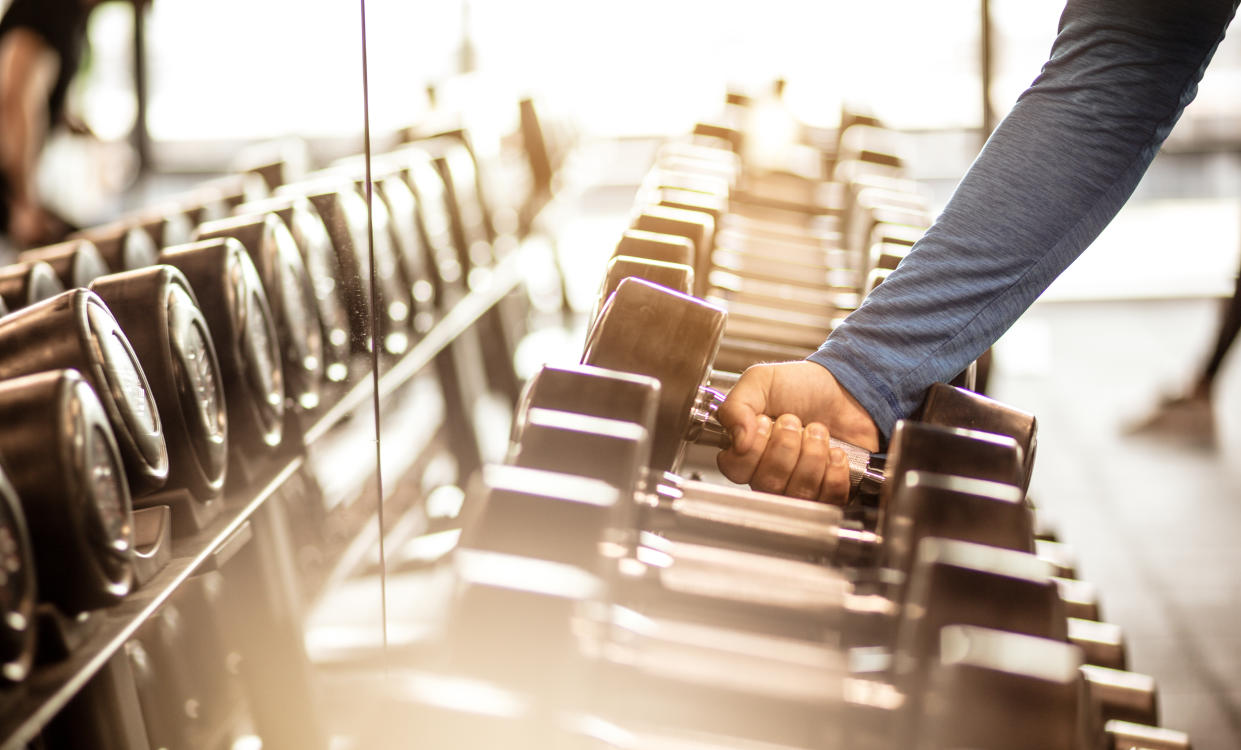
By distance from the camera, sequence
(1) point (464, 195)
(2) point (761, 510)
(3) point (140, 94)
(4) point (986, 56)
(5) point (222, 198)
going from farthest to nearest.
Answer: (3) point (140, 94) → (1) point (464, 195) → (5) point (222, 198) → (4) point (986, 56) → (2) point (761, 510)

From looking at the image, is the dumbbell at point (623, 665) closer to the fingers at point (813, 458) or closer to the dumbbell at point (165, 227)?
the fingers at point (813, 458)

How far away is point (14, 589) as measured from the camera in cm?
47

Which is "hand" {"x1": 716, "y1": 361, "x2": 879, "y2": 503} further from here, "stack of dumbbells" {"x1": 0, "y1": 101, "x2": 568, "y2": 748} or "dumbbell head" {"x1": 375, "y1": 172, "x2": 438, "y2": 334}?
"dumbbell head" {"x1": 375, "y1": 172, "x2": 438, "y2": 334}

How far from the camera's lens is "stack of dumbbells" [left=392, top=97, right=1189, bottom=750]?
1.08 ft

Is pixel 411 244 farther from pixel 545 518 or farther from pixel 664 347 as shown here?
pixel 545 518

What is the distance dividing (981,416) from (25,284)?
2.29ft

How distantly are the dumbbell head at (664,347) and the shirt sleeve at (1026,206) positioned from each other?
105 millimetres

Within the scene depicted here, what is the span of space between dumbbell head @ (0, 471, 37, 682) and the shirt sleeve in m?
0.42

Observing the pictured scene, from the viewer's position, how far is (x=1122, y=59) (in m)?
0.59

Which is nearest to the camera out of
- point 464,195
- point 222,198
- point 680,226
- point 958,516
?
point 958,516

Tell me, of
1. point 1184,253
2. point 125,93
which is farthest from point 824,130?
point 125,93

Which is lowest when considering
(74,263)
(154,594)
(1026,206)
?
(154,594)

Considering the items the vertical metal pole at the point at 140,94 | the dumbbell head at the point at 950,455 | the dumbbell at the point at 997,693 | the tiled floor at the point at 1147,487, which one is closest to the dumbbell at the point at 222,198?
the dumbbell head at the point at 950,455

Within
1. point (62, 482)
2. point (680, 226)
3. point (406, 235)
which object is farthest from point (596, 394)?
point (406, 235)
